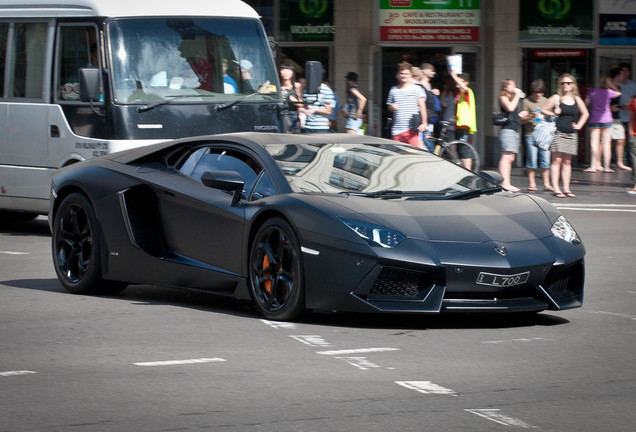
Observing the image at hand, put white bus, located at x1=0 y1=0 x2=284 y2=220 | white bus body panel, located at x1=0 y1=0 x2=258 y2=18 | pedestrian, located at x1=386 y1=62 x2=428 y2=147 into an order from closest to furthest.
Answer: white bus, located at x1=0 y1=0 x2=284 y2=220 < white bus body panel, located at x1=0 y1=0 x2=258 y2=18 < pedestrian, located at x1=386 y1=62 x2=428 y2=147

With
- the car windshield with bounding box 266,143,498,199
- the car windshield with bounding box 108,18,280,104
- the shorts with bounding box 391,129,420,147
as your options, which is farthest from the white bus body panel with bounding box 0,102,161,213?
the shorts with bounding box 391,129,420,147

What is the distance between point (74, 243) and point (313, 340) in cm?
292

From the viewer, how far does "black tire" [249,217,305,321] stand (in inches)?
311

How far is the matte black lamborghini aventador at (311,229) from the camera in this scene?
7.66 meters

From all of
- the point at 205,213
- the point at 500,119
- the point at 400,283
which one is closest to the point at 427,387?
the point at 400,283

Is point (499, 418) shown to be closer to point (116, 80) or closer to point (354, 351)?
point (354, 351)

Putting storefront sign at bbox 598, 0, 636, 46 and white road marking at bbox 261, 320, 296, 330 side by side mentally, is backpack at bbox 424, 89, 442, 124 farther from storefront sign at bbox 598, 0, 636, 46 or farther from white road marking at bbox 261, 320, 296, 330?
white road marking at bbox 261, 320, 296, 330

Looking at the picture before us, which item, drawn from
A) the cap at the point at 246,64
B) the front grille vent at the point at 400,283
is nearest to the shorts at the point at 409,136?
the cap at the point at 246,64

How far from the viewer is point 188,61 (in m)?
14.0

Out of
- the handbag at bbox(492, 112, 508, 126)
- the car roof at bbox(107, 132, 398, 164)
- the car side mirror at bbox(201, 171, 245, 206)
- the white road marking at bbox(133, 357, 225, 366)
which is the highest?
the car roof at bbox(107, 132, 398, 164)

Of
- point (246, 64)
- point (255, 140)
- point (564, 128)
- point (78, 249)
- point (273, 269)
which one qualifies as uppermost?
point (246, 64)

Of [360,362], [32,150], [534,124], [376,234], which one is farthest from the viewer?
[534,124]

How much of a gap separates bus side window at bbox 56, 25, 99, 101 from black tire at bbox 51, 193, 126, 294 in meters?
4.32

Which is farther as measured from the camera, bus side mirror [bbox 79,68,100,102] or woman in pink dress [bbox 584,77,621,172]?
woman in pink dress [bbox 584,77,621,172]
